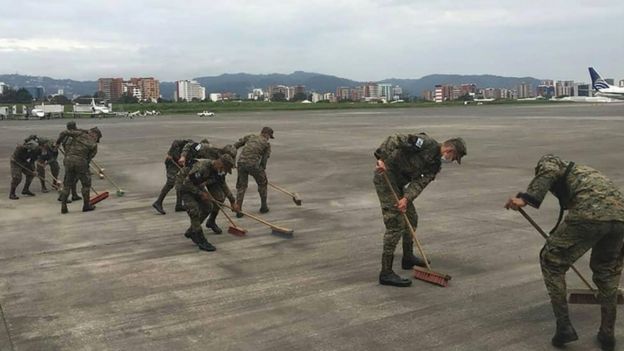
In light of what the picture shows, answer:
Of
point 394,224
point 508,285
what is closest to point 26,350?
point 394,224

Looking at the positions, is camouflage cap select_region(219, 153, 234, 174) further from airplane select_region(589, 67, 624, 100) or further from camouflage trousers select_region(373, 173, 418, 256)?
airplane select_region(589, 67, 624, 100)

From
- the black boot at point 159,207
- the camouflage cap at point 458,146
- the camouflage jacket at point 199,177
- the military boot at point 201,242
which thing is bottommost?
the military boot at point 201,242

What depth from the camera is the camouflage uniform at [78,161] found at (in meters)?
11.7

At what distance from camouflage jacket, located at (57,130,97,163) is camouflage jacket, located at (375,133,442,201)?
7.11 meters

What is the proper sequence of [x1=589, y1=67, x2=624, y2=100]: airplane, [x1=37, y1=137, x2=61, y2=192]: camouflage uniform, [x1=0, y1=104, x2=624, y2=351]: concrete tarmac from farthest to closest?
[x1=589, y1=67, x2=624, y2=100]: airplane < [x1=37, y1=137, x2=61, y2=192]: camouflage uniform < [x1=0, y1=104, x2=624, y2=351]: concrete tarmac

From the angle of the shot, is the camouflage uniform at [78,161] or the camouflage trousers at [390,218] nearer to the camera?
the camouflage trousers at [390,218]

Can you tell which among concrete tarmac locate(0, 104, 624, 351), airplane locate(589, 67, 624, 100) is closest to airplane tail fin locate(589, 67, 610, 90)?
airplane locate(589, 67, 624, 100)

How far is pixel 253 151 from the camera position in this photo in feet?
36.8

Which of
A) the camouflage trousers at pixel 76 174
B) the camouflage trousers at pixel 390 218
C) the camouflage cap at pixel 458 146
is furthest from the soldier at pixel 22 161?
the camouflage cap at pixel 458 146

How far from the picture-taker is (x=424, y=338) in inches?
206

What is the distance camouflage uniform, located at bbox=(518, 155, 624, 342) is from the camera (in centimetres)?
473

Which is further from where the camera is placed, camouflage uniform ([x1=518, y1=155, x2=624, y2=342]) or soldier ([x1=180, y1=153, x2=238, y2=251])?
soldier ([x1=180, y1=153, x2=238, y2=251])

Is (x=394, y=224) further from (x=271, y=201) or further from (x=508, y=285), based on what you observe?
A: (x=271, y=201)

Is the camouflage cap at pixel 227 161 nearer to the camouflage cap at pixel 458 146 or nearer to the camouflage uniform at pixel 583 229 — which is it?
the camouflage cap at pixel 458 146
